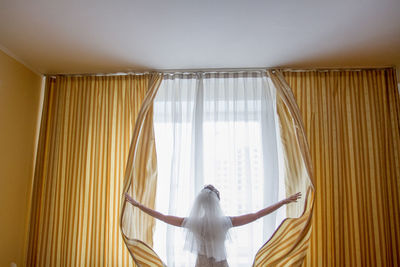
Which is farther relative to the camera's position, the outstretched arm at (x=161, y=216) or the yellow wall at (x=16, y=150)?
the yellow wall at (x=16, y=150)

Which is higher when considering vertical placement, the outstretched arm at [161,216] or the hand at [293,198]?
the hand at [293,198]

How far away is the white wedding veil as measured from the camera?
2.45 m

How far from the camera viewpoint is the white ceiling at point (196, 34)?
7.06 ft

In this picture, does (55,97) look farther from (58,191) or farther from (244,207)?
(244,207)

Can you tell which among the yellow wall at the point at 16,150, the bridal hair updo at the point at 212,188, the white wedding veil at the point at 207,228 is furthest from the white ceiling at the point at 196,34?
the white wedding veil at the point at 207,228

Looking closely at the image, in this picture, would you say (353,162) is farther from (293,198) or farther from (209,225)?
(209,225)

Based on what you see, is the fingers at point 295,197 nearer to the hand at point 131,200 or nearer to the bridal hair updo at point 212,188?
the bridal hair updo at point 212,188

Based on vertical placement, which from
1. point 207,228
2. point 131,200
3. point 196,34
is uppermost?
point 196,34

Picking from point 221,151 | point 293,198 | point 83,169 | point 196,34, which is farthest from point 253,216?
point 83,169

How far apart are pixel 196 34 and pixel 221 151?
1.15 m

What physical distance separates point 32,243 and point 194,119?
2032 millimetres

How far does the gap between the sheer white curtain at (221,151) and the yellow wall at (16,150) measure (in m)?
1.33

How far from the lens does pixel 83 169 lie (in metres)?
3.10

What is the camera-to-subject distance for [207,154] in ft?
9.90
